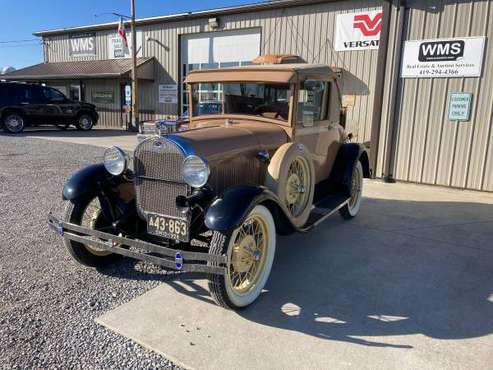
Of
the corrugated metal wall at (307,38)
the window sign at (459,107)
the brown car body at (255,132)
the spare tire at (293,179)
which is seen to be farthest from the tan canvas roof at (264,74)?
the corrugated metal wall at (307,38)

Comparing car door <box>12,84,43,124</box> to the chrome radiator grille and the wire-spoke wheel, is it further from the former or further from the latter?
the chrome radiator grille

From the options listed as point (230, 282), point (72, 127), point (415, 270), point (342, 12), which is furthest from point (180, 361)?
point (72, 127)

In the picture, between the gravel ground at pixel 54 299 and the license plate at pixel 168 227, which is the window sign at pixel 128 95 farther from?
the license plate at pixel 168 227

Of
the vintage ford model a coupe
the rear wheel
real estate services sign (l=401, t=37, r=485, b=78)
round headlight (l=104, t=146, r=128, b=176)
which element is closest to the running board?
the vintage ford model a coupe

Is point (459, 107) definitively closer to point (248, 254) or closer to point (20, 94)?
point (248, 254)

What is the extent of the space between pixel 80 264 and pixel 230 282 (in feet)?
5.28

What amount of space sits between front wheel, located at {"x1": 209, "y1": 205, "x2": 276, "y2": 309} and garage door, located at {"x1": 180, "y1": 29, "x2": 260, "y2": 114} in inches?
395

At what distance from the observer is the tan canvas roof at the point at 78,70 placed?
15.4 m

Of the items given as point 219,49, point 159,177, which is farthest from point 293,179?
point 219,49

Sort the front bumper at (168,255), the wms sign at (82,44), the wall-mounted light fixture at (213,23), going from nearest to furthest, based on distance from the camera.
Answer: the front bumper at (168,255)
the wall-mounted light fixture at (213,23)
the wms sign at (82,44)

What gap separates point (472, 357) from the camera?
237cm

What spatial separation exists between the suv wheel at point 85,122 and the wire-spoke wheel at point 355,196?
43.4ft

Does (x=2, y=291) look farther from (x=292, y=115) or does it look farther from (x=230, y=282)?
(x=292, y=115)

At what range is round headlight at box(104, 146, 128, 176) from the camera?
10.8 feet
